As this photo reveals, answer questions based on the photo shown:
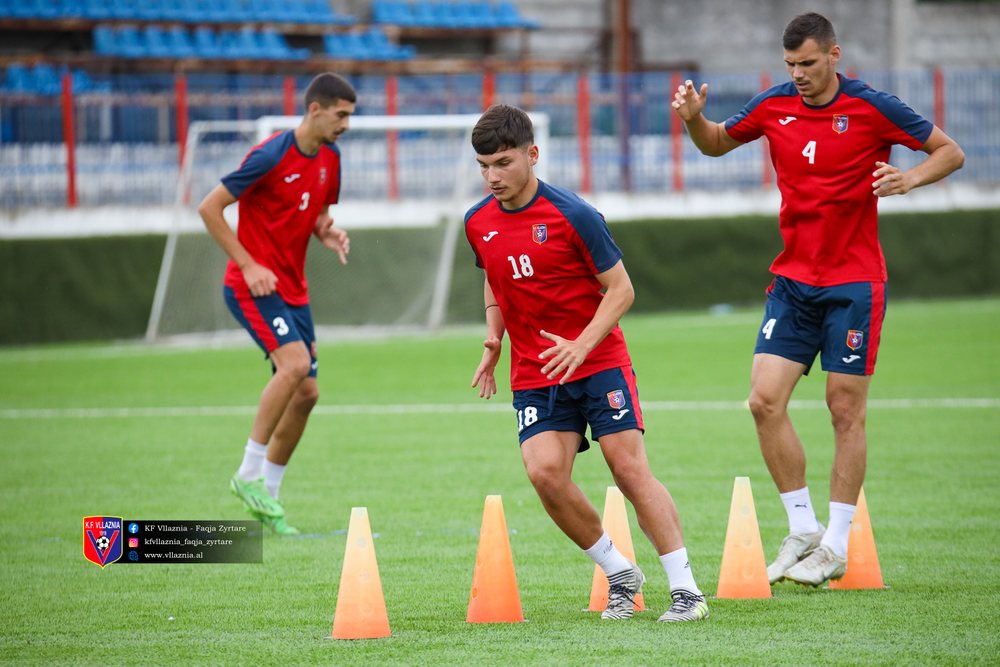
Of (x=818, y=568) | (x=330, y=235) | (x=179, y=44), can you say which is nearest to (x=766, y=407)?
(x=818, y=568)

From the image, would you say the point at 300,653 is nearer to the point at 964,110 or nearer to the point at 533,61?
the point at 964,110

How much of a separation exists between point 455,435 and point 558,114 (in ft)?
49.1

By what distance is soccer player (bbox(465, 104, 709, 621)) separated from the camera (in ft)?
19.1

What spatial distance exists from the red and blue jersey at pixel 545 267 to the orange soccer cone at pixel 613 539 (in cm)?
67

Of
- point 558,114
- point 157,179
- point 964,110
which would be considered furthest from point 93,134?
point 964,110

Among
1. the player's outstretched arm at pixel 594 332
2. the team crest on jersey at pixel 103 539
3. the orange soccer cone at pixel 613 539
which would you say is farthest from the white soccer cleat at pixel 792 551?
the team crest on jersey at pixel 103 539

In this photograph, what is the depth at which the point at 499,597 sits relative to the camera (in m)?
5.86

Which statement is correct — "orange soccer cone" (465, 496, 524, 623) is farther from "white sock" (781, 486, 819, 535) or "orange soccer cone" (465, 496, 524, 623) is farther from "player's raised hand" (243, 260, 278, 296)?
"player's raised hand" (243, 260, 278, 296)

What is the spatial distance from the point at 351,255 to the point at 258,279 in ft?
39.7

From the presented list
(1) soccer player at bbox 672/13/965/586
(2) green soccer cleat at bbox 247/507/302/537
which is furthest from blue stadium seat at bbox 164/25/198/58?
(1) soccer player at bbox 672/13/965/586

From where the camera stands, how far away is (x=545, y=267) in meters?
5.96

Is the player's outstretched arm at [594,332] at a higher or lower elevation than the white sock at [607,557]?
higher

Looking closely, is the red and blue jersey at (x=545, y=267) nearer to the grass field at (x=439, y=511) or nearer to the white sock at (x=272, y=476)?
the grass field at (x=439, y=511)

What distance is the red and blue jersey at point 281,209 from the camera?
8.62 metres
